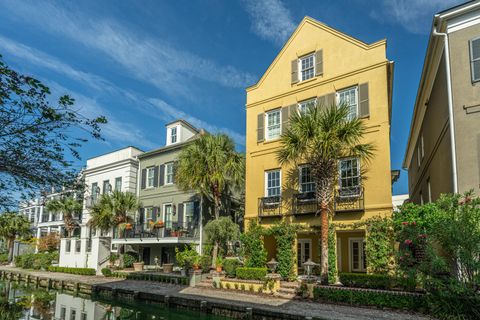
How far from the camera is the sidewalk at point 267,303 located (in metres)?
12.9

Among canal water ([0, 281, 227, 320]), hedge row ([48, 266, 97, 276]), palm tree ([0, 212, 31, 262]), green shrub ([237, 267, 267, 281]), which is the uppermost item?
palm tree ([0, 212, 31, 262])

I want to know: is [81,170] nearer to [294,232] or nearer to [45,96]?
[45,96]

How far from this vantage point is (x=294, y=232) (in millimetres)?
19922

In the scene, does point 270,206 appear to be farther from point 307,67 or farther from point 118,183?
point 118,183

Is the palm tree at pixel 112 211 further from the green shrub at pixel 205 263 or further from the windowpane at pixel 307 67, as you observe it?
the windowpane at pixel 307 67

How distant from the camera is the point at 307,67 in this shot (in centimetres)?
2212

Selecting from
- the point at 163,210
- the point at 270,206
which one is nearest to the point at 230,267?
the point at 270,206

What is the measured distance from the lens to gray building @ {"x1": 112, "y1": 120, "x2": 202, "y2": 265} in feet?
87.9

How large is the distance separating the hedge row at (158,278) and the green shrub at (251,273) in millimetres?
3431

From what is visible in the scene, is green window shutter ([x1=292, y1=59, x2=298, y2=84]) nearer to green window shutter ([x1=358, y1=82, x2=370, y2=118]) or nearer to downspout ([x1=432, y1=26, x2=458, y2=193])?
green window shutter ([x1=358, y1=82, x2=370, y2=118])

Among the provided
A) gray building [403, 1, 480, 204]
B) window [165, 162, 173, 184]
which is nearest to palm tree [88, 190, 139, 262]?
window [165, 162, 173, 184]

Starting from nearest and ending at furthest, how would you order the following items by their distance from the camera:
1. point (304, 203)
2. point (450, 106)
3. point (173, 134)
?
point (450, 106), point (304, 203), point (173, 134)

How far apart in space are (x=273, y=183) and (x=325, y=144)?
584cm

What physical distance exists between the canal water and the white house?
706 cm
